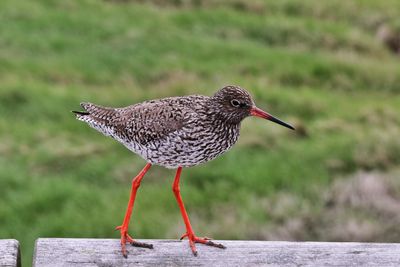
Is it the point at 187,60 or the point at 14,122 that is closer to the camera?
the point at 14,122

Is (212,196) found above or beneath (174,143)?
above

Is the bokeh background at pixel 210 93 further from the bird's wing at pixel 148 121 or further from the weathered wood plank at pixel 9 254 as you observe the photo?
the weathered wood plank at pixel 9 254

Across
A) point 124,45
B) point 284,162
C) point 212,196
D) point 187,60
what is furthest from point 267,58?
point 212,196

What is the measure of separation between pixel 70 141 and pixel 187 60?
134 inches

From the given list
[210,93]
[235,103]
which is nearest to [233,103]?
[235,103]

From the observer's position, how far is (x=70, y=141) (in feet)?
35.9

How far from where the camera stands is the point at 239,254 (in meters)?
4.40

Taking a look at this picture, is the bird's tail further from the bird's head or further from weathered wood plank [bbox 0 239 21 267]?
weathered wood plank [bbox 0 239 21 267]

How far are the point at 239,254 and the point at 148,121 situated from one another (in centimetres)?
99

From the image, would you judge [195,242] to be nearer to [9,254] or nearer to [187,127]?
[187,127]

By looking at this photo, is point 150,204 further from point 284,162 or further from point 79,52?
point 79,52

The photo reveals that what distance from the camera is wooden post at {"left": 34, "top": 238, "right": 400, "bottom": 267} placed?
4.31 metres

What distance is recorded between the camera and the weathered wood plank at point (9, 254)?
4137 millimetres

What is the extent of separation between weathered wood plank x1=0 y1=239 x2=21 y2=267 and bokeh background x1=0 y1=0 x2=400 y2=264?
426 centimetres
